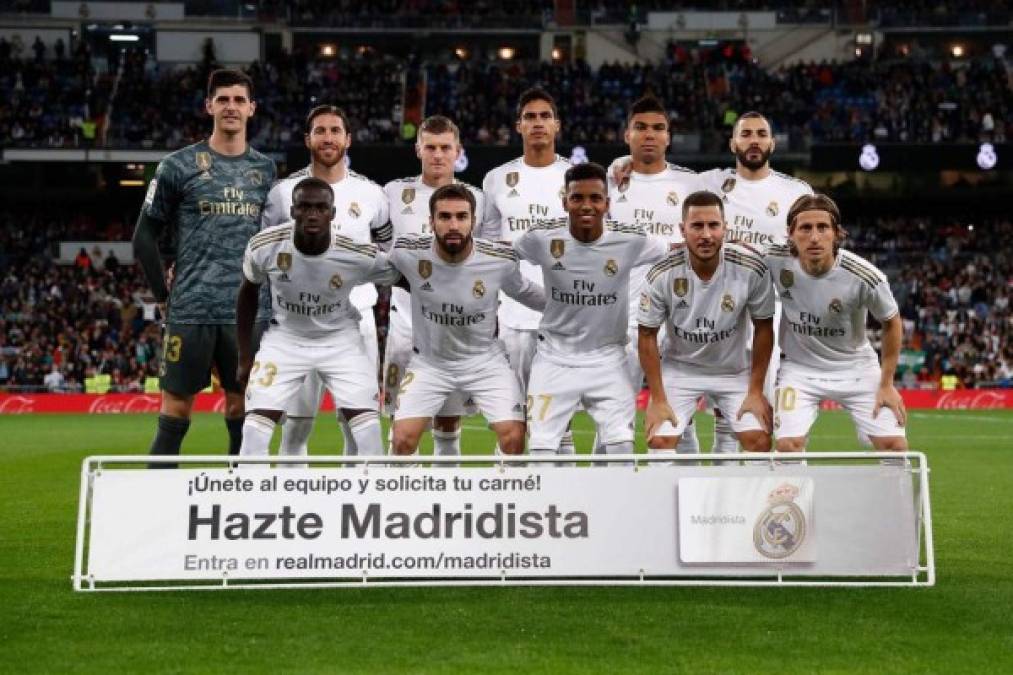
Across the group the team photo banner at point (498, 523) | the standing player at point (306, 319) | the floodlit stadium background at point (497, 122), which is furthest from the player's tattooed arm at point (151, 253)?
the floodlit stadium background at point (497, 122)

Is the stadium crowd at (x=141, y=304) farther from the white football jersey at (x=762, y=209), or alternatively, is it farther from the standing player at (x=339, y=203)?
the white football jersey at (x=762, y=209)

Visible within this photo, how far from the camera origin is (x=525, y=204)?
912 cm

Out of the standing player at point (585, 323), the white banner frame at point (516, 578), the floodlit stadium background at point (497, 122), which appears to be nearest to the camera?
the white banner frame at point (516, 578)

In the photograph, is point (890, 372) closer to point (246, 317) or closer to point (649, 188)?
point (649, 188)

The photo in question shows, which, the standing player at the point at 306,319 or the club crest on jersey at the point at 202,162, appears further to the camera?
the club crest on jersey at the point at 202,162

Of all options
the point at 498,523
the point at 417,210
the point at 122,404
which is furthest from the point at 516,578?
the point at 122,404

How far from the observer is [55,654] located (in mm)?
5387

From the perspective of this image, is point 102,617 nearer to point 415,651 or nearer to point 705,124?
point 415,651

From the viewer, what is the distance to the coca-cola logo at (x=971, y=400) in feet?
98.9

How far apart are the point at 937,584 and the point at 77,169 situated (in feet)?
122

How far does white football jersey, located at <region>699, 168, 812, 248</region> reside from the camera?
9125mm

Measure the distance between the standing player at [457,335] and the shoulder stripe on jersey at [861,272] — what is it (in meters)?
1.75

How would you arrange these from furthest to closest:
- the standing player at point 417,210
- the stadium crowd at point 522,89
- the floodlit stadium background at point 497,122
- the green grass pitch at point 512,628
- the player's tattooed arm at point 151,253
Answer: the stadium crowd at point 522,89 → the floodlit stadium background at point 497,122 → the standing player at point 417,210 → the player's tattooed arm at point 151,253 → the green grass pitch at point 512,628

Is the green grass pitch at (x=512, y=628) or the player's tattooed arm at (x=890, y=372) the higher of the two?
the player's tattooed arm at (x=890, y=372)
